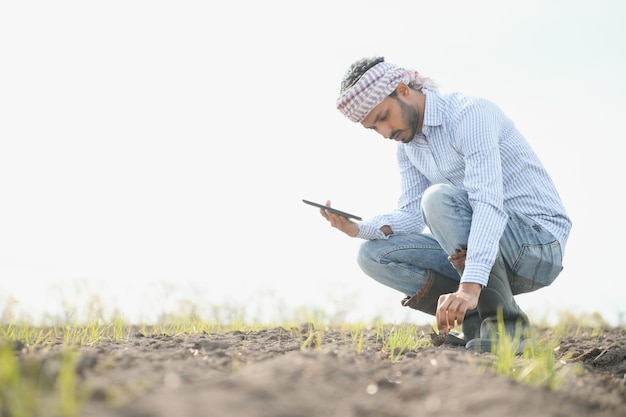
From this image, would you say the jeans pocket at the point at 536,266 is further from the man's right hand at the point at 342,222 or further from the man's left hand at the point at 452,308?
the man's right hand at the point at 342,222

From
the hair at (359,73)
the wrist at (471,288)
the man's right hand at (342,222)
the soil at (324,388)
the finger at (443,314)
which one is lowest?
the soil at (324,388)

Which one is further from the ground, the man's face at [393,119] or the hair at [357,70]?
the hair at [357,70]

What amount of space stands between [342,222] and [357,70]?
794 millimetres

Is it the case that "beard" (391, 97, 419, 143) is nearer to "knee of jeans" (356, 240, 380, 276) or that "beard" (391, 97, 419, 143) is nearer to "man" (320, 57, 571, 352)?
"man" (320, 57, 571, 352)

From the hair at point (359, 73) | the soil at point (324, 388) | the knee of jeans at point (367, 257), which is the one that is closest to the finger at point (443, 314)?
the soil at point (324, 388)

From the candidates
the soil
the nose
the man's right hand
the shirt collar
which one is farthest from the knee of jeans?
the soil

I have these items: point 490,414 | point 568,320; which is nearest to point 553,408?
point 490,414

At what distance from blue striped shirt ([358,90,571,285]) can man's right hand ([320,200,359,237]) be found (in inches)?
1.7

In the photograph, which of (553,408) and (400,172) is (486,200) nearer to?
(400,172)

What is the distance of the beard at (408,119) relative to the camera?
321 cm

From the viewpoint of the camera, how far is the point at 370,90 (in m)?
3.09

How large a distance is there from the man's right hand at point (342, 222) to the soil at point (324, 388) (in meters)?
1.24

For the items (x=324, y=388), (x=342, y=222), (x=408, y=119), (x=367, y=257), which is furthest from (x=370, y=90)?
(x=324, y=388)

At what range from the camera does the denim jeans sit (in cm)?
305
